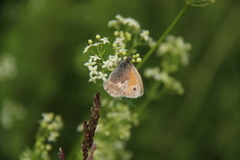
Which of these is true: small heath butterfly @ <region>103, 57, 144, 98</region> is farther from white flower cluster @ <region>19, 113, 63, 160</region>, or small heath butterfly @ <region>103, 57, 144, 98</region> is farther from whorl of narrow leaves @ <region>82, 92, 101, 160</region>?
white flower cluster @ <region>19, 113, 63, 160</region>

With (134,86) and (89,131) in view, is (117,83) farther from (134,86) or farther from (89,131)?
(89,131)

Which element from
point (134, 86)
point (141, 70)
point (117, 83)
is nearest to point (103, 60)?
point (117, 83)

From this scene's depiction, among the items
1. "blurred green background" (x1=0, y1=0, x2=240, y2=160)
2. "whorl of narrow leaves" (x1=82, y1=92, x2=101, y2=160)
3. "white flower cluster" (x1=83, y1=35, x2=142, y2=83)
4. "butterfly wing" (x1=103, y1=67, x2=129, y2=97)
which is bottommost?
"whorl of narrow leaves" (x1=82, y1=92, x2=101, y2=160)

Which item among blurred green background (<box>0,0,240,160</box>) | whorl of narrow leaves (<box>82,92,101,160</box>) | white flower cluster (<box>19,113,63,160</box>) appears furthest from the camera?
blurred green background (<box>0,0,240,160</box>)

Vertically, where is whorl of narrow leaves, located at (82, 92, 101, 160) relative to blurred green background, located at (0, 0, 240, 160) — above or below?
below

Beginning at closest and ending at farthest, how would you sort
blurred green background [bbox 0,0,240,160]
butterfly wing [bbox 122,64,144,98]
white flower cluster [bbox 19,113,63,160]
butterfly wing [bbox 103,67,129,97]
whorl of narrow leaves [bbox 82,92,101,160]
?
whorl of narrow leaves [bbox 82,92,101,160] < butterfly wing [bbox 103,67,129,97] < butterfly wing [bbox 122,64,144,98] < white flower cluster [bbox 19,113,63,160] < blurred green background [bbox 0,0,240,160]

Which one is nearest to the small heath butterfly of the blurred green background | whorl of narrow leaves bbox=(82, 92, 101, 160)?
whorl of narrow leaves bbox=(82, 92, 101, 160)

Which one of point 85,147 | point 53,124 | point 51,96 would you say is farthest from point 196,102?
point 85,147
